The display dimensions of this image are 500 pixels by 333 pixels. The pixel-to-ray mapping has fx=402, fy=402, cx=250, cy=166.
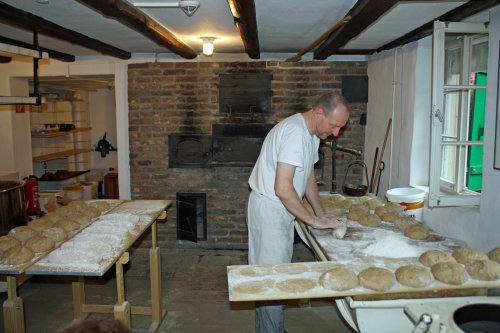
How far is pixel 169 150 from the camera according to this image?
15.6 feet

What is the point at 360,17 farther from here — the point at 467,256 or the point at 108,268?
the point at 108,268

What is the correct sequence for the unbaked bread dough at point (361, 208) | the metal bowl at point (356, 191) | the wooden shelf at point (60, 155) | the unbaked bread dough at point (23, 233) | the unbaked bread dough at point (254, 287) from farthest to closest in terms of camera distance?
the wooden shelf at point (60, 155) → the metal bowl at point (356, 191) → the unbaked bread dough at point (361, 208) → the unbaked bread dough at point (23, 233) → the unbaked bread dough at point (254, 287)

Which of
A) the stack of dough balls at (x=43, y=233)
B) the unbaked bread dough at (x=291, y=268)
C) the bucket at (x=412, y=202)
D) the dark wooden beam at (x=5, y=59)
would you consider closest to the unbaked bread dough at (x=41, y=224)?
the stack of dough balls at (x=43, y=233)

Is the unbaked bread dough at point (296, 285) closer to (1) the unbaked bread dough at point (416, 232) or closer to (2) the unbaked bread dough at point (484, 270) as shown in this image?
(2) the unbaked bread dough at point (484, 270)

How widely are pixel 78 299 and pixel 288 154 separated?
7.02 ft

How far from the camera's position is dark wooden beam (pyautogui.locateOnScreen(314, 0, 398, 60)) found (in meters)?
2.20

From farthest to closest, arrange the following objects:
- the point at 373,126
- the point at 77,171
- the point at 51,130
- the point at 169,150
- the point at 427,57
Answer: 1. the point at 77,171
2. the point at 51,130
3. the point at 169,150
4. the point at 373,126
5. the point at 427,57

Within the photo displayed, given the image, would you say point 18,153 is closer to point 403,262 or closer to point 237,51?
point 237,51

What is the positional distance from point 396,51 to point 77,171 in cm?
638

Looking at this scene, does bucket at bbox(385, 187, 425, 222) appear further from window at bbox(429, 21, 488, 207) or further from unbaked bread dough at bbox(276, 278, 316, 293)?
unbaked bread dough at bbox(276, 278, 316, 293)

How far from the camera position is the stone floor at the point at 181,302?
311 cm

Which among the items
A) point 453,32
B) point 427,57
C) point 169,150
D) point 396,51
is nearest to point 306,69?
point 396,51

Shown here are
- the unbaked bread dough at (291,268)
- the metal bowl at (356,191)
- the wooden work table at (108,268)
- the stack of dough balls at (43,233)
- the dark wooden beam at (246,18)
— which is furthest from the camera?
the metal bowl at (356,191)

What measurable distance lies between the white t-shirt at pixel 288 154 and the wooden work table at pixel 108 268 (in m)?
0.91
